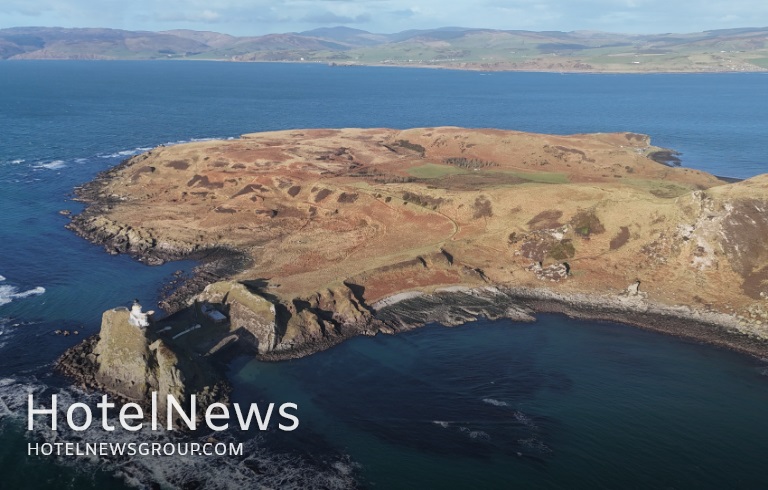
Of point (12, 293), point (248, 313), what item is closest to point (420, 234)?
point (248, 313)

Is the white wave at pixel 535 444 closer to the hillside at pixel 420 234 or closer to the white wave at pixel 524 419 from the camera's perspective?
the white wave at pixel 524 419

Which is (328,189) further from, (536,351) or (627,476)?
(627,476)

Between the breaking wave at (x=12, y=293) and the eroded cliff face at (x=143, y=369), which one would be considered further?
the breaking wave at (x=12, y=293)

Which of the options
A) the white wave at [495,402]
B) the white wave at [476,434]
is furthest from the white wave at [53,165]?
the white wave at [476,434]

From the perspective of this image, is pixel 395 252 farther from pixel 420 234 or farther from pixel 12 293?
pixel 12 293

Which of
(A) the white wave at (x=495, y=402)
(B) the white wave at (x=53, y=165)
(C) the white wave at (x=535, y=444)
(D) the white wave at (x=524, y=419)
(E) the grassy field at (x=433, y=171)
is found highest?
(E) the grassy field at (x=433, y=171)

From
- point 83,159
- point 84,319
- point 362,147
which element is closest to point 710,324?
point 84,319
